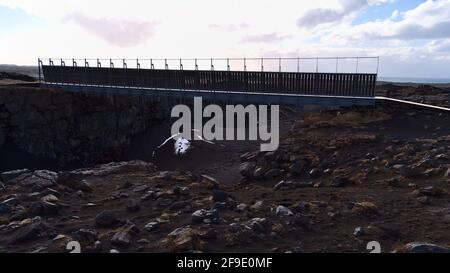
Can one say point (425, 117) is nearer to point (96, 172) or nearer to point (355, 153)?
point (355, 153)

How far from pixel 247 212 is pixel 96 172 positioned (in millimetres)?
9020

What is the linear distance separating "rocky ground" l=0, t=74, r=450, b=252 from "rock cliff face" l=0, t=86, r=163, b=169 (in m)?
14.4

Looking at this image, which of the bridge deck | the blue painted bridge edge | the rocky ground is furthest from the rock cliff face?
the rocky ground

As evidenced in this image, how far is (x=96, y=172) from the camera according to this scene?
16125mm

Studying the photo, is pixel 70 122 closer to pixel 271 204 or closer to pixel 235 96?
pixel 235 96

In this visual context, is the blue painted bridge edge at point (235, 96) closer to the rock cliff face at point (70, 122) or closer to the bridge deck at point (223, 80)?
the bridge deck at point (223, 80)

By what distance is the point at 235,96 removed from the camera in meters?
24.3

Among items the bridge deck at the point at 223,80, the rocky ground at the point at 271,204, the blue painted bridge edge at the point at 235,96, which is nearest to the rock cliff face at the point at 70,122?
the blue painted bridge edge at the point at 235,96

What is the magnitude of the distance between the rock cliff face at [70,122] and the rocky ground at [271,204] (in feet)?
47.2

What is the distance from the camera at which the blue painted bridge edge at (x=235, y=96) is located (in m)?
21.6

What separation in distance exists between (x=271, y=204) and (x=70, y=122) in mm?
24784
